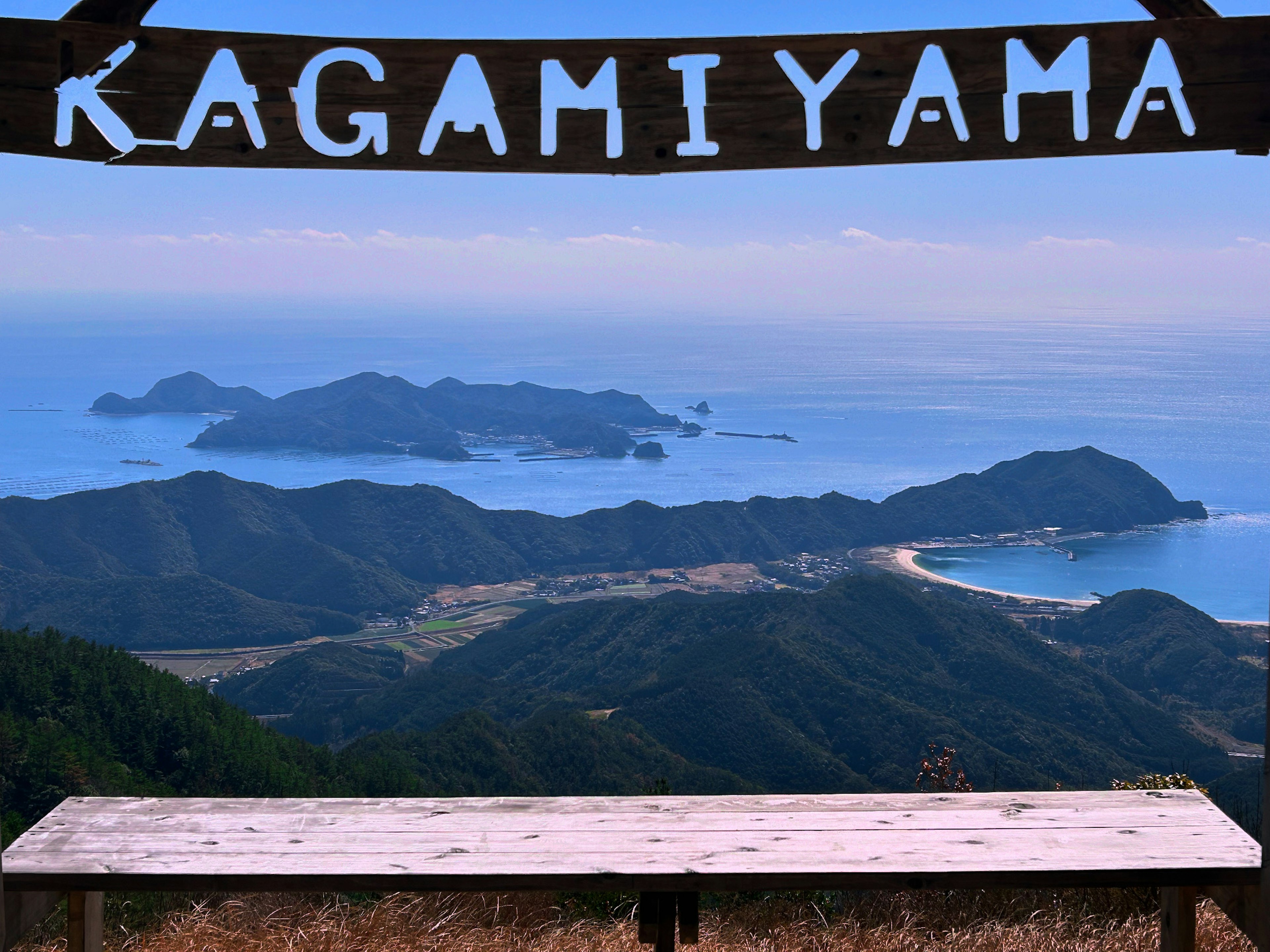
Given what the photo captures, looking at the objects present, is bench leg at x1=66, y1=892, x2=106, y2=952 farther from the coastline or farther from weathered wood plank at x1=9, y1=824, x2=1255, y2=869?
the coastline

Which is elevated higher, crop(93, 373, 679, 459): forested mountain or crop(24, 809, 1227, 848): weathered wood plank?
crop(24, 809, 1227, 848): weathered wood plank

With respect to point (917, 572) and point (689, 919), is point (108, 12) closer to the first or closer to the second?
point (689, 919)

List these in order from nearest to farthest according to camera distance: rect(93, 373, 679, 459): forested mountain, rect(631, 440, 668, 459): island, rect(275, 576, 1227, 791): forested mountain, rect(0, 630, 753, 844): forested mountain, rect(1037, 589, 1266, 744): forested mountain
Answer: rect(0, 630, 753, 844): forested mountain, rect(275, 576, 1227, 791): forested mountain, rect(1037, 589, 1266, 744): forested mountain, rect(93, 373, 679, 459): forested mountain, rect(631, 440, 668, 459): island

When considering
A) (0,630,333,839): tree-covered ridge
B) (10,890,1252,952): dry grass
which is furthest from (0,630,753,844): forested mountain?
(10,890,1252,952): dry grass

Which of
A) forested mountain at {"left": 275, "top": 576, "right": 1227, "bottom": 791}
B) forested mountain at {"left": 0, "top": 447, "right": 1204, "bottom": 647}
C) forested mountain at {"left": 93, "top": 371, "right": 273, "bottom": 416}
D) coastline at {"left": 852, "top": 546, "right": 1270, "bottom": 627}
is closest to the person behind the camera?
forested mountain at {"left": 275, "top": 576, "right": 1227, "bottom": 791}

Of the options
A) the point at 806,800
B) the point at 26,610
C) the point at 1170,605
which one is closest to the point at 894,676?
the point at 1170,605

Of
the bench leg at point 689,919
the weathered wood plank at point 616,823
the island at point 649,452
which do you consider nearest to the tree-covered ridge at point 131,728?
the weathered wood plank at point 616,823

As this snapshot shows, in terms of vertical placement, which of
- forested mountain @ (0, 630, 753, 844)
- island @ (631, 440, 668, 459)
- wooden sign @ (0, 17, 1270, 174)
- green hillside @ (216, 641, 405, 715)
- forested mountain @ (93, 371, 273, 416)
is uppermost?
wooden sign @ (0, 17, 1270, 174)

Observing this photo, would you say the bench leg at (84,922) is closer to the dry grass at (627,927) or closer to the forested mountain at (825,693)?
the dry grass at (627,927)

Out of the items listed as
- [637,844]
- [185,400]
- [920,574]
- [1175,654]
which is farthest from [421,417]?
[637,844]
